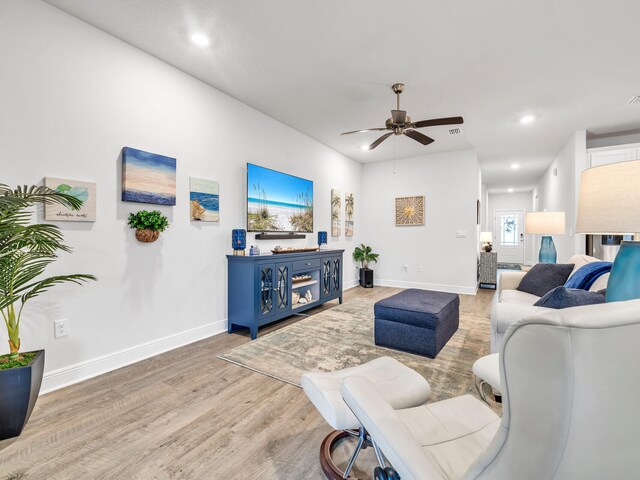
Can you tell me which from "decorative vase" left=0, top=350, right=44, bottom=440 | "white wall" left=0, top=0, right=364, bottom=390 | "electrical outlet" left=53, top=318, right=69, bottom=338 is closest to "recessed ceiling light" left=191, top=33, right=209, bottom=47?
"white wall" left=0, top=0, right=364, bottom=390

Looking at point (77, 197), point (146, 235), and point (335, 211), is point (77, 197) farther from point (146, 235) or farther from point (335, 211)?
point (335, 211)

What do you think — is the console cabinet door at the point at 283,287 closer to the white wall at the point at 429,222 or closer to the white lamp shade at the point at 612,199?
the white lamp shade at the point at 612,199

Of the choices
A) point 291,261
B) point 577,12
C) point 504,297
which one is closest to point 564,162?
point 504,297

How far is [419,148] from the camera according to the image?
5.49m

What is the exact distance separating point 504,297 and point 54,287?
13.3 feet

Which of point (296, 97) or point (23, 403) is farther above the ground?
point (296, 97)

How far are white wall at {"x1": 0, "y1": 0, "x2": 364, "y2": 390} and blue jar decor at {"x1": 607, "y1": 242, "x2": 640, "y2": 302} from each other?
3107mm

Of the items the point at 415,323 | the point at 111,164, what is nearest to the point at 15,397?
the point at 111,164

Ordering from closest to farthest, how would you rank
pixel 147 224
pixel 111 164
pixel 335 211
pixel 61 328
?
1. pixel 61 328
2. pixel 111 164
3. pixel 147 224
4. pixel 335 211

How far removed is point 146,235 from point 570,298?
318 centimetres

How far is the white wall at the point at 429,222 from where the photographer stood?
5.57 m

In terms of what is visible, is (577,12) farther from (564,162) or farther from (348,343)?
(564,162)

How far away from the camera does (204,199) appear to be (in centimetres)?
313

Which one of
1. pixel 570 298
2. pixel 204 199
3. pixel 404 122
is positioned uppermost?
pixel 404 122
